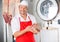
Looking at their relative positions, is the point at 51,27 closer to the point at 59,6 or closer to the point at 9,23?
the point at 59,6

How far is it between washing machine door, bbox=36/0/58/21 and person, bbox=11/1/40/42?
0.10 meters

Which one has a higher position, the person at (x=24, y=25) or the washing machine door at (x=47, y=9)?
the washing machine door at (x=47, y=9)

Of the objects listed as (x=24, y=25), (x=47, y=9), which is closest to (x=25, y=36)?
(x=24, y=25)

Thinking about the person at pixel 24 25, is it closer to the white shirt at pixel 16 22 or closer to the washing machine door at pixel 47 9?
the white shirt at pixel 16 22

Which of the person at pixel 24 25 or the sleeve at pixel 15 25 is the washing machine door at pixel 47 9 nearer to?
the person at pixel 24 25

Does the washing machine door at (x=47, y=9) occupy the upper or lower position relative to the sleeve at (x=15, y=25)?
upper

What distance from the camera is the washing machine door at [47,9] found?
157cm

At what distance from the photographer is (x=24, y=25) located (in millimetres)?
1604

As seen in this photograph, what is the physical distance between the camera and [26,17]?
1622 millimetres

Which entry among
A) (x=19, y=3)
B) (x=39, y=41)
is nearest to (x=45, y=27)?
(x=39, y=41)

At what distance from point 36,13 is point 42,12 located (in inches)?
2.7

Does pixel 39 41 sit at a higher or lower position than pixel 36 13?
lower

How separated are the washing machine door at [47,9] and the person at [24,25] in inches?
4.1

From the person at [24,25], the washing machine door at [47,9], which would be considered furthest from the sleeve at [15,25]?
the washing machine door at [47,9]
